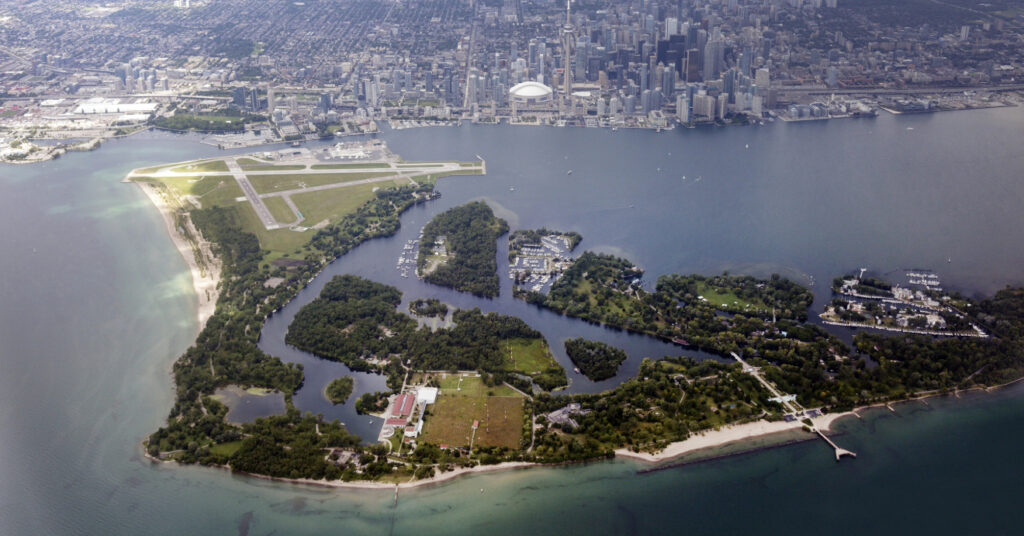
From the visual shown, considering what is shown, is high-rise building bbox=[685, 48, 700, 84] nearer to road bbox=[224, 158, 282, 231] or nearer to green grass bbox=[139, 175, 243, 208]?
road bbox=[224, 158, 282, 231]

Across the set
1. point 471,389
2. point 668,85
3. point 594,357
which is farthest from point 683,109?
point 471,389

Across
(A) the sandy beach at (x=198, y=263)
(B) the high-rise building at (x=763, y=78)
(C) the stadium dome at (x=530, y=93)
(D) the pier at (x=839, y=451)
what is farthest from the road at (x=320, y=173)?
(D) the pier at (x=839, y=451)

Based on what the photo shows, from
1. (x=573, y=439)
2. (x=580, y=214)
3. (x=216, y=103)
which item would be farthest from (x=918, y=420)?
(x=216, y=103)

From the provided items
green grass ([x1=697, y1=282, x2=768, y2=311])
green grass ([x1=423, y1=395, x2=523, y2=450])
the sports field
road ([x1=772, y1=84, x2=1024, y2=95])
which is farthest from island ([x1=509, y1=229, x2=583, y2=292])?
road ([x1=772, y1=84, x2=1024, y2=95])

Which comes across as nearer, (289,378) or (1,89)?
(289,378)

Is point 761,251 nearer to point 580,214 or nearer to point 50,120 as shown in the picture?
point 580,214

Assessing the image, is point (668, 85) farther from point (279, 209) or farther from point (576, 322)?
point (576, 322)

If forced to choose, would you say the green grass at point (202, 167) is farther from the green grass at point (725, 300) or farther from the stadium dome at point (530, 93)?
the green grass at point (725, 300)
